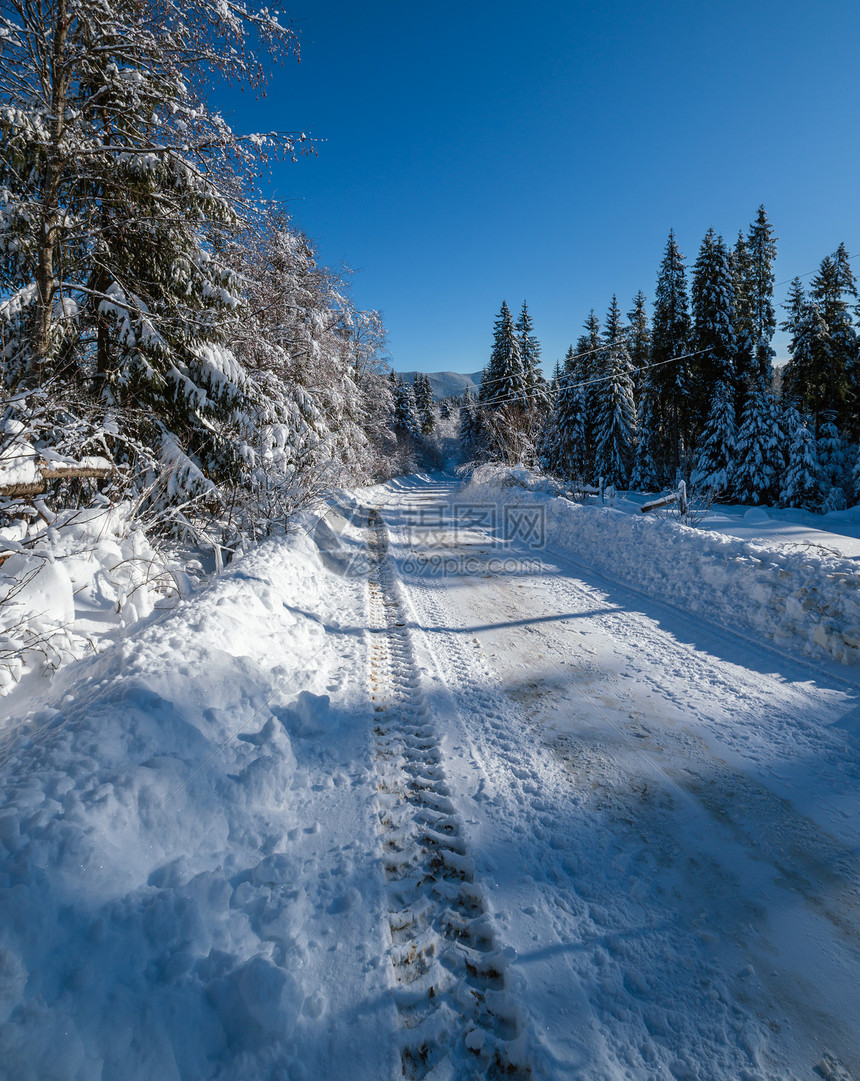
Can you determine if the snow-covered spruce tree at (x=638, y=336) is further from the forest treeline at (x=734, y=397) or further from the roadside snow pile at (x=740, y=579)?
the roadside snow pile at (x=740, y=579)

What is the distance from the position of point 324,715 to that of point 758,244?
3286 centimetres

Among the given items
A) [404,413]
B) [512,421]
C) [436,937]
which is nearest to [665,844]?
[436,937]

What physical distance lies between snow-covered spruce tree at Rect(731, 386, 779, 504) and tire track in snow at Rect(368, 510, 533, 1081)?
936 inches

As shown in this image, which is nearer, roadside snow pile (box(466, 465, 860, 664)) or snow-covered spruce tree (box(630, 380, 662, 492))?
roadside snow pile (box(466, 465, 860, 664))

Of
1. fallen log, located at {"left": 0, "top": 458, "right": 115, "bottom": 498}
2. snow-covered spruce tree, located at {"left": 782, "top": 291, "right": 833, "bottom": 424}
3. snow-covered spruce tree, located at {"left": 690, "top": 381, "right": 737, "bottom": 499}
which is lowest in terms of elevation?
fallen log, located at {"left": 0, "top": 458, "right": 115, "bottom": 498}

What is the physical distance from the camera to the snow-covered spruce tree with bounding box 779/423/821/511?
20.1m

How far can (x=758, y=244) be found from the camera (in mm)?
24250

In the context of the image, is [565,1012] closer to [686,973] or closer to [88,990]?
[686,973]

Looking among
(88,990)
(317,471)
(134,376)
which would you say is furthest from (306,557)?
(88,990)

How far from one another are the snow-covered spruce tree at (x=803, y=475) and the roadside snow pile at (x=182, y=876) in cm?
2426

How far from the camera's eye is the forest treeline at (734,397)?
2106 centimetres

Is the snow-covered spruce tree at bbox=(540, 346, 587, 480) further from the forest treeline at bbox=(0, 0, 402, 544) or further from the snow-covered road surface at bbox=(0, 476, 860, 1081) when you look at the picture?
the snow-covered road surface at bbox=(0, 476, 860, 1081)

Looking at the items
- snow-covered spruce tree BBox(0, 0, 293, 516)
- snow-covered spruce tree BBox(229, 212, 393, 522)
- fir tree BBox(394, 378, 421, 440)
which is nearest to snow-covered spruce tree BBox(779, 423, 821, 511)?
snow-covered spruce tree BBox(229, 212, 393, 522)

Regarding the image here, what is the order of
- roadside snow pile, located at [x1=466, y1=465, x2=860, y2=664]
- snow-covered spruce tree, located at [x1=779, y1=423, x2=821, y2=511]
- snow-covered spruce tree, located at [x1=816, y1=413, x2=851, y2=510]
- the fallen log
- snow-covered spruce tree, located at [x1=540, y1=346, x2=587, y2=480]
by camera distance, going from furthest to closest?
snow-covered spruce tree, located at [x1=540, y1=346, x2=587, y2=480], snow-covered spruce tree, located at [x1=816, y1=413, x2=851, y2=510], snow-covered spruce tree, located at [x1=779, y1=423, x2=821, y2=511], roadside snow pile, located at [x1=466, y1=465, x2=860, y2=664], the fallen log
